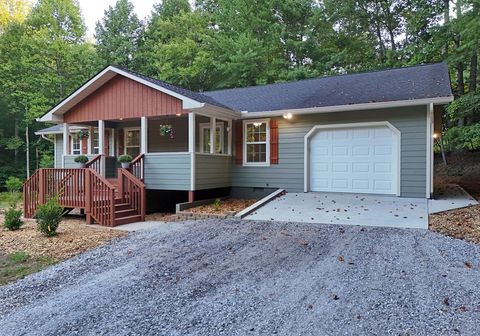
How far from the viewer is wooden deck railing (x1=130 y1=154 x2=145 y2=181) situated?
30.3 ft

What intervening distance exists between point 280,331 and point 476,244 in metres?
3.80

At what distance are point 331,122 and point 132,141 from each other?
23.7 feet

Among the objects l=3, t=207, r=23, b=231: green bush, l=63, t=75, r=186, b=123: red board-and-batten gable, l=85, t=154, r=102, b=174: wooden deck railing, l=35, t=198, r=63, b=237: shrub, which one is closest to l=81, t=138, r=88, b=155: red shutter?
l=63, t=75, r=186, b=123: red board-and-batten gable

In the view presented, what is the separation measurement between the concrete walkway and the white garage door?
388 millimetres

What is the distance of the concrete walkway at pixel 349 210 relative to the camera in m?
6.53

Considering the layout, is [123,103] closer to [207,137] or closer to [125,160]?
[125,160]

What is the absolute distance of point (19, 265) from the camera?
4875mm

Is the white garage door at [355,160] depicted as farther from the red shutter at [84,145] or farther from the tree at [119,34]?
the tree at [119,34]

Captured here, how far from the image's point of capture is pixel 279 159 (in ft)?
33.8

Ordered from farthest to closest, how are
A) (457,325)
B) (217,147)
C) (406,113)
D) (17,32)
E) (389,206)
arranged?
(17,32)
(217,147)
(406,113)
(389,206)
(457,325)

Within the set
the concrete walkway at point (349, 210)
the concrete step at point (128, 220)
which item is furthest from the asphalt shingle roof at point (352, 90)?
the concrete step at point (128, 220)

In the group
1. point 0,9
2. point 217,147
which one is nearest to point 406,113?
point 217,147

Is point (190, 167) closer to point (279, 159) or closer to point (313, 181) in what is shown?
point (279, 159)

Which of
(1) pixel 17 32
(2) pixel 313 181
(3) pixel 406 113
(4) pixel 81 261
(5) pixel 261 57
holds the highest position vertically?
(1) pixel 17 32
